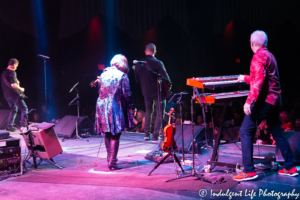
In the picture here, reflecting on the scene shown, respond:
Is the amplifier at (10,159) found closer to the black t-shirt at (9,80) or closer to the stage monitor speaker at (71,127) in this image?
the stage monitor speaker at (71,127)

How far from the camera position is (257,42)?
3.03m

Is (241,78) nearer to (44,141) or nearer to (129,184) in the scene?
(129,184)

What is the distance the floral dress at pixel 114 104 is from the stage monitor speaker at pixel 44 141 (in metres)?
0.76

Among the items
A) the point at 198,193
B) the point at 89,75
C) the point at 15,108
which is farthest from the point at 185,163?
the point at 89,75

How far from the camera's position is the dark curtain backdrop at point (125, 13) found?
8305mm

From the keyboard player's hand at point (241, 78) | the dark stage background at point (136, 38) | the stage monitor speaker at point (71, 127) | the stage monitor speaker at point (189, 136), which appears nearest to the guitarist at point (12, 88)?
the stage monitor speaker at point (71, 127)

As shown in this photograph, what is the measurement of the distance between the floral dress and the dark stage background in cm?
503

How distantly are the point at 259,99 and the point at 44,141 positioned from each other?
2853 millimetres

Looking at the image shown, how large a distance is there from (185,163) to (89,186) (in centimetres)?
150

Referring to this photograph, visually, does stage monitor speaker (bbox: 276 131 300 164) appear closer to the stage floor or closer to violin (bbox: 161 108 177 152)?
the stage floor

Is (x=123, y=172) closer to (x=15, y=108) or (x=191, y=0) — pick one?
(x=15, y=108)

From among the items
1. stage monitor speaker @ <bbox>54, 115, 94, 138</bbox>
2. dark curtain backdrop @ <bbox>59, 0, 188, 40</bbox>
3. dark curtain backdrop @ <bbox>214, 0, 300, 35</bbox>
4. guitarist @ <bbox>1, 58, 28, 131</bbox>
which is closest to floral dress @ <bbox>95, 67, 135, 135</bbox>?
stage monitor speaker @ <bbox>54, 115, 94, 138</bbox>

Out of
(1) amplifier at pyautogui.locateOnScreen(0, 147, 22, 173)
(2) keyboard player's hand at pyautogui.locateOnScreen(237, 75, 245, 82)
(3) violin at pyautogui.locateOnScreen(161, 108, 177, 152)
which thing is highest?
(2) keyboard player's hand at pyautogui.locateOnScreen(237, 75, 245, 82)

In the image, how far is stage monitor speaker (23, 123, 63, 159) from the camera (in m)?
3.84
